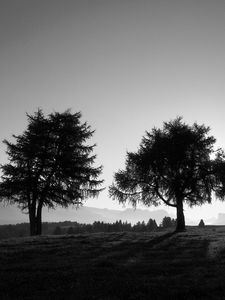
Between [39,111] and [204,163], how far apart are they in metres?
19.5

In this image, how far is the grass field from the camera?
33.3 ft

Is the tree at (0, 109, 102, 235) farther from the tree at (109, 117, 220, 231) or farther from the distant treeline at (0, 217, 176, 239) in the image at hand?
the distant treeline at (0, 217, 176, 239)

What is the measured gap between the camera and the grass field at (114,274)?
1016 centimetres

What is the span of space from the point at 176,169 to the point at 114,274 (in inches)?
947

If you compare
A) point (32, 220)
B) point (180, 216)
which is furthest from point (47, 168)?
point (180, 216)

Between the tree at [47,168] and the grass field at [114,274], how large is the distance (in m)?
16.3

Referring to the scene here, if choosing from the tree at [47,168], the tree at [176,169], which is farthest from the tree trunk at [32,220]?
the tree at [176,169]

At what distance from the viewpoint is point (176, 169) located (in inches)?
1416

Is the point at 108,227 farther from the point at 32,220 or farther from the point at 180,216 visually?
the point at 180,216

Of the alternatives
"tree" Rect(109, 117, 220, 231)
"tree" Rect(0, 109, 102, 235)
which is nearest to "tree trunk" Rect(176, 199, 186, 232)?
"tree" Rect(109, 117, 220, 231)

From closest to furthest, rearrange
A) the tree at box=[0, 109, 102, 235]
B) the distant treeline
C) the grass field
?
the grass field → the tree at box=[0, 109, 102, 235] → the distant treeline

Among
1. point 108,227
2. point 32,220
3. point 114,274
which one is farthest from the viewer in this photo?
point 108,227

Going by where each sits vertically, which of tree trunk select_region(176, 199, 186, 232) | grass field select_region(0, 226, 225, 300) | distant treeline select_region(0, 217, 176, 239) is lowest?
distant treeline select_region(0, 217, 176, 239)

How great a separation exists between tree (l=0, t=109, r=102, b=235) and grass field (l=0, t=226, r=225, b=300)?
53.5ft
